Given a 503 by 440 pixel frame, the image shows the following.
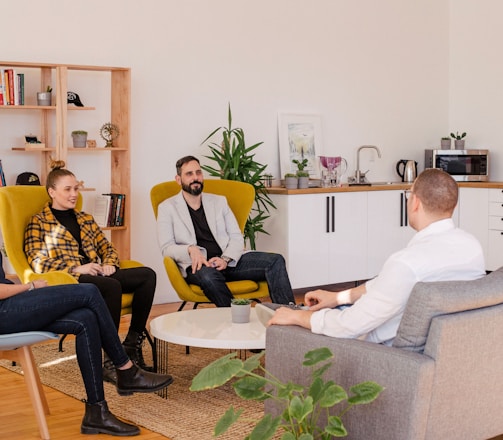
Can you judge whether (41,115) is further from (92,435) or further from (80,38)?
(92,435)

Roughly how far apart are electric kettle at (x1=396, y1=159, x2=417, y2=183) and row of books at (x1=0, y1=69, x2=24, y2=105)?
369 centimetres

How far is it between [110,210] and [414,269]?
357 centimetres

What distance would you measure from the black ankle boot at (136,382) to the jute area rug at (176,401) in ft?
0.41

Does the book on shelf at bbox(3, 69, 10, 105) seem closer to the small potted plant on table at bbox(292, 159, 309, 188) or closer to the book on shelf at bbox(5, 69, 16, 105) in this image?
the book on shelf at bbox(5, 69, 16, 105)

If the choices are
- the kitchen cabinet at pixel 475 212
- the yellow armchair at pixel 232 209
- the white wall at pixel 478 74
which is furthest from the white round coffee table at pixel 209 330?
the white wall at pixel 478 74

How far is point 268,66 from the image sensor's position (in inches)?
289

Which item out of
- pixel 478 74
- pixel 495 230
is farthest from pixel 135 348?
pixel 478 74

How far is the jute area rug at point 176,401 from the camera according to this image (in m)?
3.83

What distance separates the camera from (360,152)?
802cm

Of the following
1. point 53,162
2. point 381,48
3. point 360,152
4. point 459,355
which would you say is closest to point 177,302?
point 53,162

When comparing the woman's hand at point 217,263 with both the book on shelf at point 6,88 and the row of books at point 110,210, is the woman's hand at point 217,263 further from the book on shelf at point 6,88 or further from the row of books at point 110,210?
the book on shelf at point 6,88

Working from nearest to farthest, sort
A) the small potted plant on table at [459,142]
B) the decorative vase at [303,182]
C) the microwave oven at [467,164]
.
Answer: the decorative vase at [303,182] < the microwave oven at [467,164] < the small potted plant on table at [459,142]

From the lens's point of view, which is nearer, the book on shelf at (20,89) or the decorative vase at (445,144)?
the book on shelf at (20,89)

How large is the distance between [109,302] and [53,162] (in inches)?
59.6
